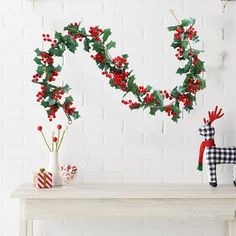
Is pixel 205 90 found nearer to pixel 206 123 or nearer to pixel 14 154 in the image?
pixel 206 123

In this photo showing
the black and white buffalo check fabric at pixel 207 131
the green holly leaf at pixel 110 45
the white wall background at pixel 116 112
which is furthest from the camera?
the white wall background at pixel 116 112

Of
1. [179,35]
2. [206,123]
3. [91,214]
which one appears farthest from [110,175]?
[179,35]

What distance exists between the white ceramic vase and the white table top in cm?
5

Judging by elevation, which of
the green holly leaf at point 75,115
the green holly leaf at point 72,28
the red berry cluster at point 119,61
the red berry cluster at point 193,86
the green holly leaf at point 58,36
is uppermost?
the green holly leaf at point 72,28

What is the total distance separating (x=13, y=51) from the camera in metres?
2.79

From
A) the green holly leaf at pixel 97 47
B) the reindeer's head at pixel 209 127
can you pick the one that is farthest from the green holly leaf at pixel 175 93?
the green holly leaf at pixel 97 47

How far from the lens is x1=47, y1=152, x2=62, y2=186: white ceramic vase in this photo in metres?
2.60

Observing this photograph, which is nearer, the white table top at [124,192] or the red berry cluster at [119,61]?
the white table top at [124,192]

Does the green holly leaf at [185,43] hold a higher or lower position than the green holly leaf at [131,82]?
higher

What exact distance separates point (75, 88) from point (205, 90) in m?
0.73

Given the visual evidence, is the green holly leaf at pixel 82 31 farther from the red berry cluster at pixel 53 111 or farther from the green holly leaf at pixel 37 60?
the red berry cluster at pixel 53 111

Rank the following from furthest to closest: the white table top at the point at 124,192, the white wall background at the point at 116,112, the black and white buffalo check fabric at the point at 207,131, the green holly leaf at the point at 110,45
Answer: the white wall background at the point at 116,112, the black and white buffalo check fabric at the point at 207,131, the green holly leaf at the point at 110,45, the white table top at the point at 124,192

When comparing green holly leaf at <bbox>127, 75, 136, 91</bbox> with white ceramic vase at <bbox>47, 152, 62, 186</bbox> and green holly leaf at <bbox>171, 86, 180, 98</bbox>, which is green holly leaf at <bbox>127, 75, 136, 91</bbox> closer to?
green holly leaf at <bbox>171, 86, 180, 98</bbox>

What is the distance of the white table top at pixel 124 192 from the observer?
2383 millimetres
